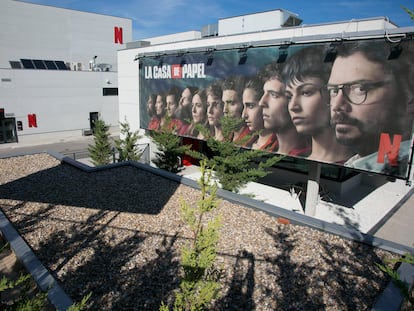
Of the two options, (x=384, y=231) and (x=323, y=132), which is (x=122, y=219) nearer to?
(x=323, y=132)

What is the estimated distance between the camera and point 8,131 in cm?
2836

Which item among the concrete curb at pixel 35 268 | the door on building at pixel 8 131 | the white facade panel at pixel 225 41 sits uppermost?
the white facade panel at pixel 225 41

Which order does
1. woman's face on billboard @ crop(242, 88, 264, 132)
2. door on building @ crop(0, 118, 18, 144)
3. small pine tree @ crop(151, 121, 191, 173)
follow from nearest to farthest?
1. woman's face on billboard @ crop(242, 88, 264, 132)
2. small pine tree @ crop(151, 121, 191, 173)
3. door on building @ crop(0, 118, 18, 144)

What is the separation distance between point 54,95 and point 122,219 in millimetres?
26844

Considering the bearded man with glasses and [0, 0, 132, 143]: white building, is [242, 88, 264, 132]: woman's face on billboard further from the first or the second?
[0, 0, 132, 143]: white building

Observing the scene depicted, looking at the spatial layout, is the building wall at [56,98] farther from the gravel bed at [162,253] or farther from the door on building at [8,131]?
the gravel bed at [162,253]

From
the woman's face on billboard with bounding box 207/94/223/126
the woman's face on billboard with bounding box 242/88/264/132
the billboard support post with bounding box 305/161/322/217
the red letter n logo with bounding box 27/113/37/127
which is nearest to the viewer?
the billboard support post with bounding box 305/161/322/217

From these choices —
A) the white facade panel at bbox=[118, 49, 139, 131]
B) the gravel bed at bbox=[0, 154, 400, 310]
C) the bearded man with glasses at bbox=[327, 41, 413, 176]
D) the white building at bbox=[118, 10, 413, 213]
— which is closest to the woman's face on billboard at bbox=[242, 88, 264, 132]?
the white building at bbox=[118, 10, 413, 213]

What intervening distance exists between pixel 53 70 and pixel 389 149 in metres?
29.5

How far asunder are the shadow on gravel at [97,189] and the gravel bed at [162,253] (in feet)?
0.12

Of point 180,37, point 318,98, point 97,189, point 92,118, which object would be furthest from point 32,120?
point 318,98

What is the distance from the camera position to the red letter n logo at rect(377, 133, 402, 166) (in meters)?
10.4

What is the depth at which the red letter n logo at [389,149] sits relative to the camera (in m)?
10.4

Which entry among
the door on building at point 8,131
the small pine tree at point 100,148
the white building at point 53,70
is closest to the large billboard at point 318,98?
the small pine tree at point 100,148
